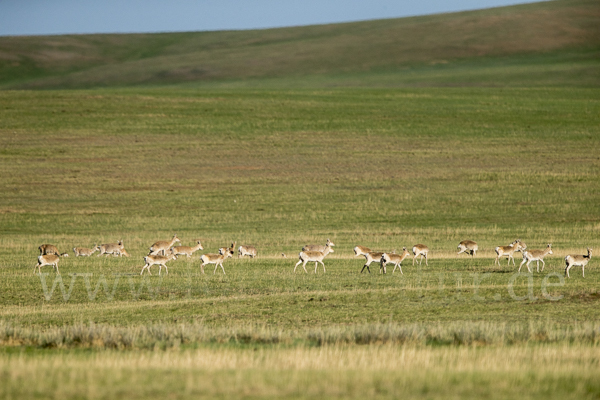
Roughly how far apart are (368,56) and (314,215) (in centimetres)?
6588

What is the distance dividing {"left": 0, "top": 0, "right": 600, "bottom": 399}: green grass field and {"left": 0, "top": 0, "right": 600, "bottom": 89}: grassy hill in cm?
60

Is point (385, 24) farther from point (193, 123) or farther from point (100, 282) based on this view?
point (100, 282)

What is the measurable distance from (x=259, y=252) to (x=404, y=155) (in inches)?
1023

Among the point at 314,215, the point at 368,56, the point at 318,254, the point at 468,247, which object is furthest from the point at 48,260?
the point at 368,56

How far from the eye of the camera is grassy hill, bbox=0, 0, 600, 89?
8944cm

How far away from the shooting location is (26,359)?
11703 mm

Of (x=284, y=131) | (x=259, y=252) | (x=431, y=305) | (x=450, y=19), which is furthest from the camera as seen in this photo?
(x=450, y=19)

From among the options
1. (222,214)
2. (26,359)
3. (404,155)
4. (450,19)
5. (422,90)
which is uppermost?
(450,19)

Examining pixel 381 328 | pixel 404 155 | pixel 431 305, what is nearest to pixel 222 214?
pixel 404 155

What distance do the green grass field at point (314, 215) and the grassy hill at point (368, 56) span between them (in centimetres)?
60

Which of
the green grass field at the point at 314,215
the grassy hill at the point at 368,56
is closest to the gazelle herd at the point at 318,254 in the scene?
the green grass field at the point at 314,215

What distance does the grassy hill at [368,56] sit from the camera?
8944 centimetres

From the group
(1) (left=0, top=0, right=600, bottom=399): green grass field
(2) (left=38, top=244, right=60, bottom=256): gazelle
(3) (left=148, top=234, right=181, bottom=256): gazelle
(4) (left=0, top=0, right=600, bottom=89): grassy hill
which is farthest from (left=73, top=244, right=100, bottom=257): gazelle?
(4) (left=0, top=0, right=600, bottom=89): grassy hill

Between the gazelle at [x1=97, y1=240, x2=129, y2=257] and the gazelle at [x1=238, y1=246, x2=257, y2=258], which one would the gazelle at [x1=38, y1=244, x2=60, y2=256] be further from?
the gazelle at [x1=238, y1=246, x2=257, y2=258]
